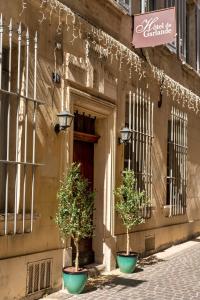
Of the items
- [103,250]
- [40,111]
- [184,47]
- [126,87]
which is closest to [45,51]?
[40,111]

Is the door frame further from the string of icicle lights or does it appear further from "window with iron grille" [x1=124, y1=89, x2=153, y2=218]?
the string of icicle lights

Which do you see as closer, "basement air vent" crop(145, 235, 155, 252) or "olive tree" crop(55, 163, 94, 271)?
"olive tree" crop(55, 163, 94, 271)

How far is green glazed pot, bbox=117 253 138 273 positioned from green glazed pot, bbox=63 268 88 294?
1773mm

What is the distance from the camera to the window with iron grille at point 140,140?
979 centimetres

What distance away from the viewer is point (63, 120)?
7129 mm

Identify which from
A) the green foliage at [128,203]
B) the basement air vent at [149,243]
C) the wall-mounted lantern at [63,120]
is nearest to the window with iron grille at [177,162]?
the basement air vent at [149,243]

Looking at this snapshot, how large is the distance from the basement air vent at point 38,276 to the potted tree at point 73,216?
9.8 inches

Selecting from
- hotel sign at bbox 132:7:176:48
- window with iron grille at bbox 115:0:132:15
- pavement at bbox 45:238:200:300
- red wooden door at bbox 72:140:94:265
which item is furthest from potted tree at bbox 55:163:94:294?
window with iron grille at bbox 115:0:132:15

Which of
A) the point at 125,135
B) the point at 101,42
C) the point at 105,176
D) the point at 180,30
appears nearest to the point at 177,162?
the point at 180,30

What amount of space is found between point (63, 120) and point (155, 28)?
3289mm

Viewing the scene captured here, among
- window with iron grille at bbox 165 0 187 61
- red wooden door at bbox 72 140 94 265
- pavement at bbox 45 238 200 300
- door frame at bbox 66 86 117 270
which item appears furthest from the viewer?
window with iron grille at bbox 165 0 187 61

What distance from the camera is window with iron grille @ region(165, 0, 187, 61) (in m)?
12.7

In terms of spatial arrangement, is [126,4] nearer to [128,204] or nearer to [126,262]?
[128,204]

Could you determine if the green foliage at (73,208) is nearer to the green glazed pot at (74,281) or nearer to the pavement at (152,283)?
the green glazed pot at (74,281)
